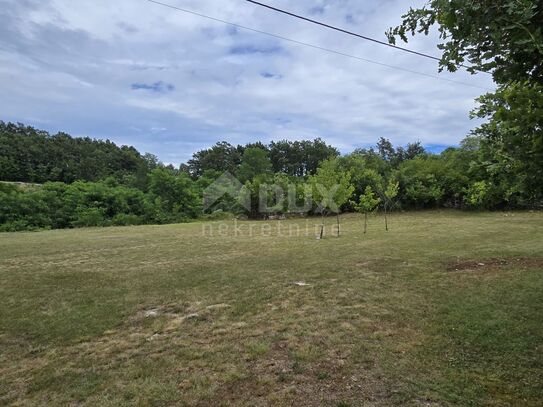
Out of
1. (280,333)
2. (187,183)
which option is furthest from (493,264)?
(187,183)

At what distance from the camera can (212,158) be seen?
64688mm

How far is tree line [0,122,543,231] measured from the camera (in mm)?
27906

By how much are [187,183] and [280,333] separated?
125 feet

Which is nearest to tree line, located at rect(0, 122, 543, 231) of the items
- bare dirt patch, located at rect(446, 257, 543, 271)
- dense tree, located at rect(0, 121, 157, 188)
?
dense tree, located at rect(0, 121, 157, 188)

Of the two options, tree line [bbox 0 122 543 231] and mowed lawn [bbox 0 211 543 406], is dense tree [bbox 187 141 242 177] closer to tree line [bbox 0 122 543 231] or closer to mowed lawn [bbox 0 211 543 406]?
tree line [bbox 0 122 543 231]

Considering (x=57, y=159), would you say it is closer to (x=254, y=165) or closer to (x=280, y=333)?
(x=254, y=165)

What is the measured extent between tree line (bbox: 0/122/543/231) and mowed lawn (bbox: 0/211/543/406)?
28.7 feet

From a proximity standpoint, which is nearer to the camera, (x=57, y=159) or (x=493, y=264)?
(x=493, y=264)

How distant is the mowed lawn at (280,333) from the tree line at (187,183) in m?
8.76

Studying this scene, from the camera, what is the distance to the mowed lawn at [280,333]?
3.52 meters

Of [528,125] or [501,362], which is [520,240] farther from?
[528,125]

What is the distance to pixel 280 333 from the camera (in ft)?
16.4

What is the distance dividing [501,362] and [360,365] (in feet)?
5.13

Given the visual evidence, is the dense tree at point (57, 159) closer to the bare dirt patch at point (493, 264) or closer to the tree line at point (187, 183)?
the tree line at point (187, 183)
